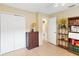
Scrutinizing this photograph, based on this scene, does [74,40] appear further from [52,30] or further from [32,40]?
[32,40]

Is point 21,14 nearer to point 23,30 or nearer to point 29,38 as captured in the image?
point 23,30

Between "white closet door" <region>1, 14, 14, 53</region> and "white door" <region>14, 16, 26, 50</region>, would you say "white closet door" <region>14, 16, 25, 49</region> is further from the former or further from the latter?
"white closet door" <region>1, 14, 14, 53</region>

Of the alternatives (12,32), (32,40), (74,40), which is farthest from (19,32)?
(74,40)

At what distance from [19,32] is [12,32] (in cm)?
42

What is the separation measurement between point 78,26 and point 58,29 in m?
1.47

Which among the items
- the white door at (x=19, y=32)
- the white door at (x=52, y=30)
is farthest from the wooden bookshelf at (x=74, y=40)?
the white door at (x=19, y=32)

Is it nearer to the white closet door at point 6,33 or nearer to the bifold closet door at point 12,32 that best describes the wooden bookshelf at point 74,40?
the bifold closet door at point 12,32

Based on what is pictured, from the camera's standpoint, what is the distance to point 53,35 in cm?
507

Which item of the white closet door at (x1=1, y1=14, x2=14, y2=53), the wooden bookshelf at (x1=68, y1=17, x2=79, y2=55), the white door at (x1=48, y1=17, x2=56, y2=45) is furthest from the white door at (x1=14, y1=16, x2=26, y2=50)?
the wooden bookshelf at (x1=68, y1=17, x2=79, y2=55)

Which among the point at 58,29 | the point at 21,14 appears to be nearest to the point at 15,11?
the point at 21,14

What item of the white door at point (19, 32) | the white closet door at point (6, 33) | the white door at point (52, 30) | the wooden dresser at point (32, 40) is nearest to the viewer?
the white closet door at point (6, 33)

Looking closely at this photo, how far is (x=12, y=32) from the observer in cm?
377

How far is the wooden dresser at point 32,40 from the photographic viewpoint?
165 inches

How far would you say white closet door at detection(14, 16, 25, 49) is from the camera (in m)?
3.96
